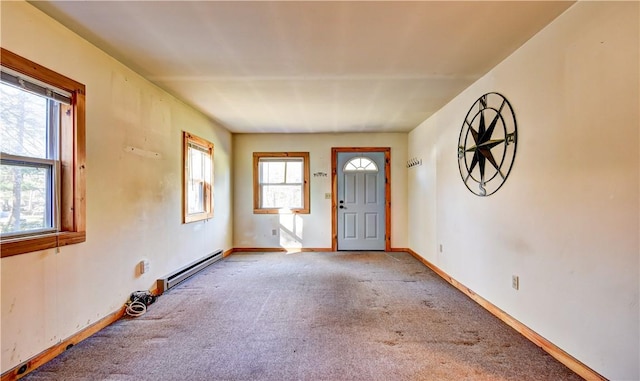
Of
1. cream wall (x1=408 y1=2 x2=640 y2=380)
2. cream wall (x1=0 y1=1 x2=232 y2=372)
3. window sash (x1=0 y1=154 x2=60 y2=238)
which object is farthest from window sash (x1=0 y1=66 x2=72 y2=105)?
cream wall (x1=408 y1=2 x2=640 y2=380)

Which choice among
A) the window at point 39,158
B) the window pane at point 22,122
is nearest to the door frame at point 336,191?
the window at point 39,158

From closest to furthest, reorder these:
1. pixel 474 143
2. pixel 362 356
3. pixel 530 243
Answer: pixel 362 356, pixel 530 243, pixel 474 143

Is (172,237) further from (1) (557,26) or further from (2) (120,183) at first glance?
(1) (557,26)

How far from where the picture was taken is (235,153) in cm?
563

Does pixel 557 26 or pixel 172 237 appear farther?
pixel 172 237

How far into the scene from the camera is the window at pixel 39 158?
1743 mm

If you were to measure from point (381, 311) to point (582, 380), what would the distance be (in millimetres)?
1402

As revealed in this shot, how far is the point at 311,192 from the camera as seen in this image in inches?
220

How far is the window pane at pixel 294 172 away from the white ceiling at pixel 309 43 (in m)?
2.11

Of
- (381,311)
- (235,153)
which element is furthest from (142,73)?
(381,311)

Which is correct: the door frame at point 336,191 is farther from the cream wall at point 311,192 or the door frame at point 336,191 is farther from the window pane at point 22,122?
the window pane at point 22,122

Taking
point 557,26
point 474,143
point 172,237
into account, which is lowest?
point 172,237

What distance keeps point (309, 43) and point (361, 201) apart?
373 cm

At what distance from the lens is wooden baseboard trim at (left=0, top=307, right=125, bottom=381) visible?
5.62 feet
